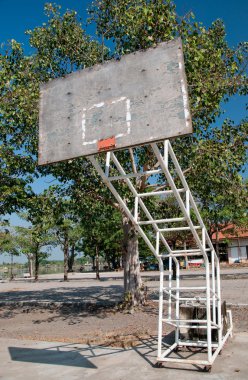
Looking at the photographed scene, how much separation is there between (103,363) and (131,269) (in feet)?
23.6

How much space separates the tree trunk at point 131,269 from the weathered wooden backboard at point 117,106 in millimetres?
8425

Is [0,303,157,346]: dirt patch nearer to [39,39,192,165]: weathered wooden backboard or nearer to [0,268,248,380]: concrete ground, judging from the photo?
[0,268,248,380]: concrete ground

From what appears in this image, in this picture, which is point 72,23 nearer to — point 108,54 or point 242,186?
point 108,54

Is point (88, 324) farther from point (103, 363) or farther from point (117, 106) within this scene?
point (117, 106)

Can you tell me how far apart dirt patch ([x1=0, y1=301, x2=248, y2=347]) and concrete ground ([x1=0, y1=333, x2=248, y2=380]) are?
772 millimetres

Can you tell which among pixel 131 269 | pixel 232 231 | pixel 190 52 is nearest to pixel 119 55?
pixel 190 52

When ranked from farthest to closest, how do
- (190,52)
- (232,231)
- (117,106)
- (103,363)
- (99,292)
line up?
(232,231) < (99,292) < (190,52) < (103,363) < (117,106)

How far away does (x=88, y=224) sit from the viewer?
15664mm

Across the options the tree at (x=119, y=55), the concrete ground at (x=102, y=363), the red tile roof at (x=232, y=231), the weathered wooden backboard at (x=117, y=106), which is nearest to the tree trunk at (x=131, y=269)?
the tree at (x=119, y=55)

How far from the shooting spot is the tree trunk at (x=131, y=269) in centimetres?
1418

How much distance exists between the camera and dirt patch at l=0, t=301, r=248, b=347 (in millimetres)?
9617

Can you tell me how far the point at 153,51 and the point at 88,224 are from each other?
10.6m

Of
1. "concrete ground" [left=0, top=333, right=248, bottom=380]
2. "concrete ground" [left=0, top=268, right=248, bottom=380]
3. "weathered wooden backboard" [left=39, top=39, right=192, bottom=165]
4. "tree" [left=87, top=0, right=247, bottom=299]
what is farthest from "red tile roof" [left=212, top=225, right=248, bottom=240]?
"weathered wooden backboard" [left=39, top=39, right=192, bottom=165]

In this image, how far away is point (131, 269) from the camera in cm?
1430
